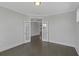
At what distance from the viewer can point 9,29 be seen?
5707 mm

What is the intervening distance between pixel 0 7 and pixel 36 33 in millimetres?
7645

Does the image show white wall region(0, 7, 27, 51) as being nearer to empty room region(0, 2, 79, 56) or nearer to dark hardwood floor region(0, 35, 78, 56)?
empty room region(0, 2, 79, 56)

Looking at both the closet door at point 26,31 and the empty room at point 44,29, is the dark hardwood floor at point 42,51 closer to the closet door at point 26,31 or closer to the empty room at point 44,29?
the empty room at point 44,29

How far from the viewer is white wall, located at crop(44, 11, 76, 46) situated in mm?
6135

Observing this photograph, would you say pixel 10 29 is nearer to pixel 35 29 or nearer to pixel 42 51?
pixel 42 51

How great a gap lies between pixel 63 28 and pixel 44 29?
204cm

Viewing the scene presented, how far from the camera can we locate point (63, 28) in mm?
6816

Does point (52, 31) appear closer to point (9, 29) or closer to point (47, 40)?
point (47, 40)

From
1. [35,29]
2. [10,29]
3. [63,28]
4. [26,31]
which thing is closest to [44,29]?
[26,31]

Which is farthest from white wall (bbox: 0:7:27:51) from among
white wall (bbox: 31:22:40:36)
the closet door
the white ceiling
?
white wall (bbox: 31:22:40:36)

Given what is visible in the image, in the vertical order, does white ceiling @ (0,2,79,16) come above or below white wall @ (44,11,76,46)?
above

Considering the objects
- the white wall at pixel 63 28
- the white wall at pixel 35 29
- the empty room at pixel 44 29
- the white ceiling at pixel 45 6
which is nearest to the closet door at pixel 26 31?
the empty room at pixel 44 29

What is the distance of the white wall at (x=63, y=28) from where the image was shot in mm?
6135

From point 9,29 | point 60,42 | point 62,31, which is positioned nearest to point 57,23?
point 62,31
